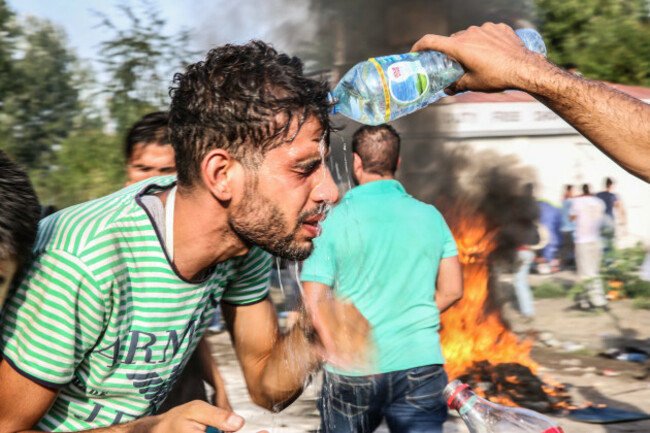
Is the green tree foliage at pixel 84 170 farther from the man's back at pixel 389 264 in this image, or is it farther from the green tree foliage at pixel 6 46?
the man's back at pixel 389 264

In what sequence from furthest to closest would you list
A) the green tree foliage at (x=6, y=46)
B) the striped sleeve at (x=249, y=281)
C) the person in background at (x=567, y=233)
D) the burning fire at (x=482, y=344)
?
the person in background at (x=567, y=233) → the green tree foliage at (x=6, y=46) → the burning fire at (x=482, y=344) → the striped sleeve at (x=249, y=281)

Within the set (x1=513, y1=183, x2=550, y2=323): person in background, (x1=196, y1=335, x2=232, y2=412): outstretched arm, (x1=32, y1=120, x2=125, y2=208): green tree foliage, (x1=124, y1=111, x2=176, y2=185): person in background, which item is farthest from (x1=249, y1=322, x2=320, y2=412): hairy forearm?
(x1=513, y1=183, x2=550, y2=323): person in background

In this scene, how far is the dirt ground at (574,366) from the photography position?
19.8 ft

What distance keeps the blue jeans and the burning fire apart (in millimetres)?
3198

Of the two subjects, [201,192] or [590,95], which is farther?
[201,192]

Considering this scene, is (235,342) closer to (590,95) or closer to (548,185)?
(590,95)

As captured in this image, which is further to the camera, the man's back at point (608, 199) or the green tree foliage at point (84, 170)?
the man's back at point (608, 199)

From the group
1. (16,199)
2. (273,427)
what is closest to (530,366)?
(273,427)

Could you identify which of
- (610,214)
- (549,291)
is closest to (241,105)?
(549,291)

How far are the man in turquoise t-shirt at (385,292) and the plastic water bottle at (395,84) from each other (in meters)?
0.74

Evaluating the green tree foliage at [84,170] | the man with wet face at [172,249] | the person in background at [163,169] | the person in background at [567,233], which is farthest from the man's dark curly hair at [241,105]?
the person in background at [567,233]

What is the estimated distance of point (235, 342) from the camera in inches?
105

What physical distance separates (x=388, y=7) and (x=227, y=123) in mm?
9110

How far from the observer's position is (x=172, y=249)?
86.5 inches
